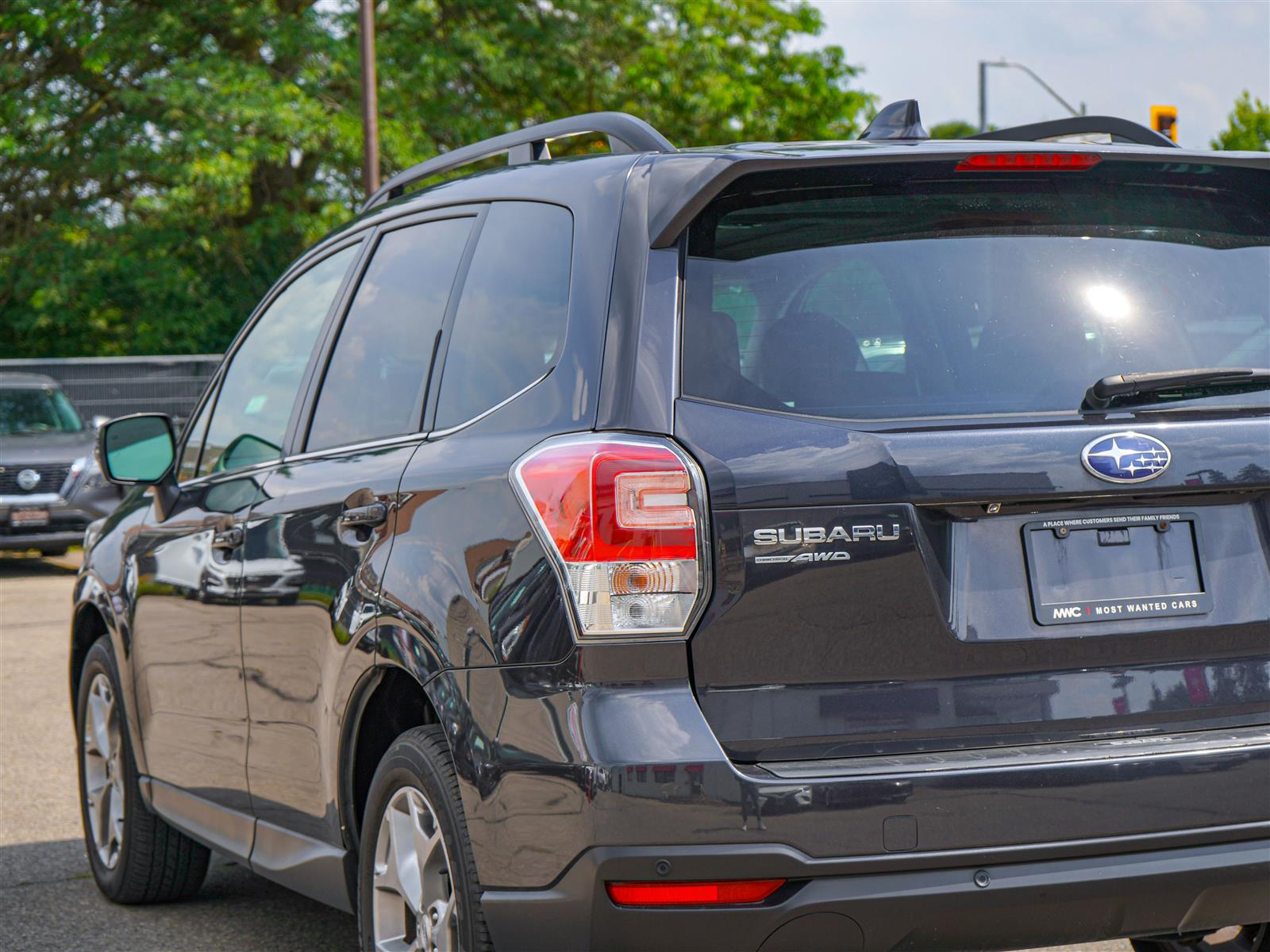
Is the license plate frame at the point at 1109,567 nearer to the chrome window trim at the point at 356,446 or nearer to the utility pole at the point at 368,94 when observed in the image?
the chrome window trim at the point at 356,446

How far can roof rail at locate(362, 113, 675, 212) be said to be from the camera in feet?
11.0

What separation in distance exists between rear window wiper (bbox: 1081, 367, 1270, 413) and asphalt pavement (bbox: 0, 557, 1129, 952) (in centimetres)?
205

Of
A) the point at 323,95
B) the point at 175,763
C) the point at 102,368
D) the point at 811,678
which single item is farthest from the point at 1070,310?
the point at 323,95

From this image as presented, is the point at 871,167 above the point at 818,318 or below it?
above

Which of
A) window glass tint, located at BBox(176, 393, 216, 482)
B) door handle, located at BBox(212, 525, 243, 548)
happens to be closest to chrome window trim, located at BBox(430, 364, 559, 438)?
door handle, located at BBox(212, 525, 243, 548)

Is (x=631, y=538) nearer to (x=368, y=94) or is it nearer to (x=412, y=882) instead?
(x=412, y=882)

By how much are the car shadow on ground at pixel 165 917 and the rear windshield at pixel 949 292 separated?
98.4 inches

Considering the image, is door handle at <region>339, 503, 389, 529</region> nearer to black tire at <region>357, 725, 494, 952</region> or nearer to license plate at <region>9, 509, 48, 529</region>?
black tire at <region>357, 725, 494, 952</region>

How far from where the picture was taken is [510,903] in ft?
9.43

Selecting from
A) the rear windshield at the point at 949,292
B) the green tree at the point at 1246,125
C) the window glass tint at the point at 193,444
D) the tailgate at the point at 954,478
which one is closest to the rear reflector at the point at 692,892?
the tailgate at the point at 954,478

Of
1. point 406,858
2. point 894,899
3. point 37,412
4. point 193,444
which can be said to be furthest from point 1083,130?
point 37,412

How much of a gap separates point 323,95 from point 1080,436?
24251 millimetres

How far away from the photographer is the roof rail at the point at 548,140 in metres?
3.36

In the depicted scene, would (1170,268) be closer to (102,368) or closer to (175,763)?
(175,763)
